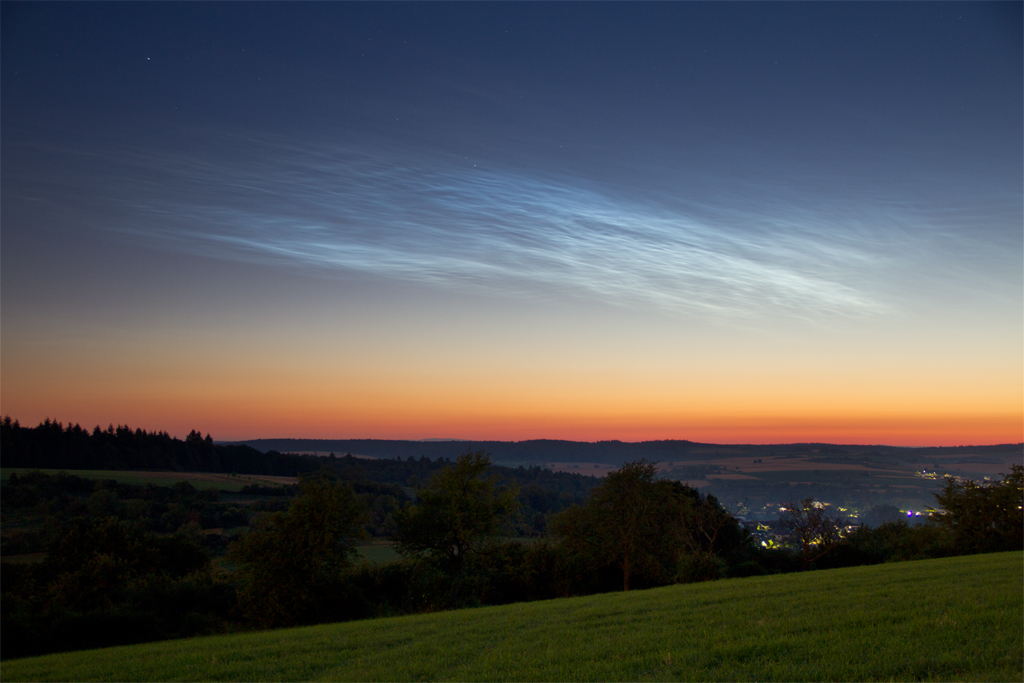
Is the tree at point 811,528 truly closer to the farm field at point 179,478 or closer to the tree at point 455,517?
the tree at point 455,517

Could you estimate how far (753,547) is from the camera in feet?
149

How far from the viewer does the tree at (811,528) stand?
126 feet

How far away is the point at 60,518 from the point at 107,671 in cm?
4908

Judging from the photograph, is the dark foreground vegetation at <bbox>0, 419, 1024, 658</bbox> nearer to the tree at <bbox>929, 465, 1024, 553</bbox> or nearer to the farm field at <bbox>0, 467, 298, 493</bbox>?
the tree at <bbox>929, 465, 1024, 553</bbox>

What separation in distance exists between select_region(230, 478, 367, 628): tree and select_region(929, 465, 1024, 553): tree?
34.2 m

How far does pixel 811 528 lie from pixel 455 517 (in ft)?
83.0

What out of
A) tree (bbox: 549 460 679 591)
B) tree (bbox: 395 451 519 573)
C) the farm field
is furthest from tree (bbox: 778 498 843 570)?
A: the farm field

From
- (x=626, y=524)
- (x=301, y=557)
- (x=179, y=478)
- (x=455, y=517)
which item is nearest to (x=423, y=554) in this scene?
(x=455, y=517)

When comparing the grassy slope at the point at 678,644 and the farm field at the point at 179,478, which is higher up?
the grassy slope at the point at 678,644

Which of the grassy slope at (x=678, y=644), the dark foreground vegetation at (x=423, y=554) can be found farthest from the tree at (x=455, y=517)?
the grassy slope at (x=678, y=644)

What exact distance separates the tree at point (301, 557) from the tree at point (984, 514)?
34160 millimetres

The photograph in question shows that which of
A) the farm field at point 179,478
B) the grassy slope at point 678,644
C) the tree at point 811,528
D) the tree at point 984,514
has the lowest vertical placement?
the farm field at point 179,478

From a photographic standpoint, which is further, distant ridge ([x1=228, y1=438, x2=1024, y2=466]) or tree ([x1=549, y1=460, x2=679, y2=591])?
distant ridge ([x1=228, y1=438, x2=1024, y2=466])

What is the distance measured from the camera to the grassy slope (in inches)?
241
